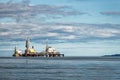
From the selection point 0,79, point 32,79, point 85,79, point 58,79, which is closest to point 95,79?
point 85,79

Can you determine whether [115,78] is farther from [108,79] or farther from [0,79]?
[0,79]

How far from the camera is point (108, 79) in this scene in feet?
228

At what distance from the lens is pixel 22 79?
69438 millimetres

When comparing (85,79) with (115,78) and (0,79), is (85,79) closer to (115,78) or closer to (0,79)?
(115,78)

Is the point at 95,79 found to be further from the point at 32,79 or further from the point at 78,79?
the point at 32,79

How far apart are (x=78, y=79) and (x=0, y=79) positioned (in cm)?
1251

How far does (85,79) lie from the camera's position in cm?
6881

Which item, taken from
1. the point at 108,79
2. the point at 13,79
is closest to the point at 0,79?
the point at 13,79

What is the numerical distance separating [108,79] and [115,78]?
→ 1940 millimetres

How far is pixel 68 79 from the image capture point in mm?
69875

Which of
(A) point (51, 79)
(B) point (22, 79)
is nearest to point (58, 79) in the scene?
(A) point (51, 79)

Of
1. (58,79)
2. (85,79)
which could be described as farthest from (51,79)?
(85,79)

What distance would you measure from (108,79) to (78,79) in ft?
15.8

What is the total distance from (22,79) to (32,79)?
1.60m
